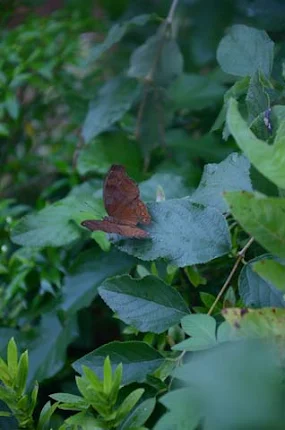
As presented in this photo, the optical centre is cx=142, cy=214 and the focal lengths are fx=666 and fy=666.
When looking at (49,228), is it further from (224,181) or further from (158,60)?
(158,60)

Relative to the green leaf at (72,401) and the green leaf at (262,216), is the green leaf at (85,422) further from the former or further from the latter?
the green leaf at (262,216)

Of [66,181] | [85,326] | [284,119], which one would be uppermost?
[284,119]

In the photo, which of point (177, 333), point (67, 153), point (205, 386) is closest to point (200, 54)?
point (67, 153)

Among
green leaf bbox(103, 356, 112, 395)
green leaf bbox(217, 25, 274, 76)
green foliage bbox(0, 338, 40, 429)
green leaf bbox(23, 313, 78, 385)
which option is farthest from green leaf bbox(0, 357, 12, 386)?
green leaf bbox(217, 25, 274, 76)

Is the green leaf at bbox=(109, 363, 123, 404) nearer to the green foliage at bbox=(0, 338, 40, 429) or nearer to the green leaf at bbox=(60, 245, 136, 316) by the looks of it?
the green foliage at bbox=(0, 338, 40, 429)

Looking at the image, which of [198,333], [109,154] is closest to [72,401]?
[198,333]

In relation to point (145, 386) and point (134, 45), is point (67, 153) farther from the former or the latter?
point (145, 386)
